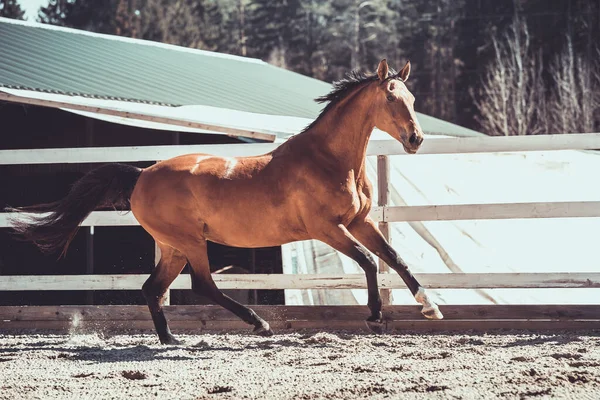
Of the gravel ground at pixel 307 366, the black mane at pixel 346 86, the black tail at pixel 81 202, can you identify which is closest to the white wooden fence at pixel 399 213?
the gravel ground at pixel 307 366

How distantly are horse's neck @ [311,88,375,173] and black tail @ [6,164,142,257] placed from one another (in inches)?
58.1

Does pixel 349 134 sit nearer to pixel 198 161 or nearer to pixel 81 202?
pixel 198 161

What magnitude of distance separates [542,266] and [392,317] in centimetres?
188

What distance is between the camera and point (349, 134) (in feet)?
18.8

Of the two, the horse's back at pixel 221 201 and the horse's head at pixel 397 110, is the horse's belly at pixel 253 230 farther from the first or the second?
the horse's head at pixel 397 110

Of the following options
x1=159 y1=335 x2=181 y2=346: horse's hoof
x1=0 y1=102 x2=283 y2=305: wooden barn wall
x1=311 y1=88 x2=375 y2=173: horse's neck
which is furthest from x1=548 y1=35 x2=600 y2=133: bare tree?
x1=159 y1=335 x2=181 y2=346: horse's hoof

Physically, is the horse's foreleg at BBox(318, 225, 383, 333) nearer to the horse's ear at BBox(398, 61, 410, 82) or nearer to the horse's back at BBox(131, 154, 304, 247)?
the horse's back at BBox(131, 154, 304, 247)

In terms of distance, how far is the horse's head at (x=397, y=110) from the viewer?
538 centimetres

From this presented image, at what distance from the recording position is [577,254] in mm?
7551

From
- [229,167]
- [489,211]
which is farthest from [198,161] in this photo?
[489,211]

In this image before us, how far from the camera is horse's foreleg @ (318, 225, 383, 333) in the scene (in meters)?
5.45

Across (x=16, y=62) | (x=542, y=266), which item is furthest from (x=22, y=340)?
(x=16, y=62)

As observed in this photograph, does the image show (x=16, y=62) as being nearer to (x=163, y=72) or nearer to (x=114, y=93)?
(x=114, y=93)

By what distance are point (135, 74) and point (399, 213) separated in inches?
287
